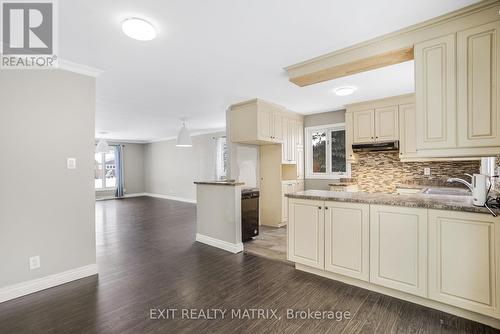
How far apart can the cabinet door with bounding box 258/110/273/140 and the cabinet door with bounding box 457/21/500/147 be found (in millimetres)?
2839

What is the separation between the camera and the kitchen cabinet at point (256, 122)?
4340 millimetres

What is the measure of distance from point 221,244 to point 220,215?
45cm

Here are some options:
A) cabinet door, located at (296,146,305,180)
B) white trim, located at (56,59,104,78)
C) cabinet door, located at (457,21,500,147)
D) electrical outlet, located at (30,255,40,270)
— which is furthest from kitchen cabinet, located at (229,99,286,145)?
electrical outlet, located at (30,255,40,270)

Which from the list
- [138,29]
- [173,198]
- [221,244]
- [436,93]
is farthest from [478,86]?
[173,198]

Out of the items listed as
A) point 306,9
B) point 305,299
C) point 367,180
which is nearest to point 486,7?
point 306,9

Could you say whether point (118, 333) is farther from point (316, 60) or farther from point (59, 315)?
point (316, 60)

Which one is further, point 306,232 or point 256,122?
point 256,122

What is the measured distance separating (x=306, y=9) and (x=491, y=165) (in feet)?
10.0

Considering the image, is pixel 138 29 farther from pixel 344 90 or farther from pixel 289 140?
pixel 289 140

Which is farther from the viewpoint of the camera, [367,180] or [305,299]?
[367,180]

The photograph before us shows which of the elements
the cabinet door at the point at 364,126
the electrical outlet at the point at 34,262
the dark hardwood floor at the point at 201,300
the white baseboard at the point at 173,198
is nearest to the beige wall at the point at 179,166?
the white baseboard at the point at 173,198

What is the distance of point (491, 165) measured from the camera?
9.78ft

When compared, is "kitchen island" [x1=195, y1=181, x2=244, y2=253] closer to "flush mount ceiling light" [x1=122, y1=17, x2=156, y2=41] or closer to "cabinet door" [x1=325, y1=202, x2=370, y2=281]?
"cabinet door" [x1=325, y1=202, x2=370, y2=281]

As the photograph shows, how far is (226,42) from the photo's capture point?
7.66 ft
